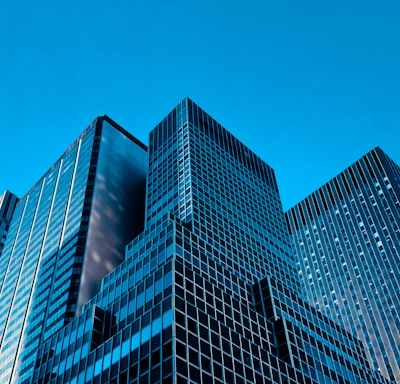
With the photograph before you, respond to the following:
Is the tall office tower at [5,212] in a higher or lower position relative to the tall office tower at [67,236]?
higher

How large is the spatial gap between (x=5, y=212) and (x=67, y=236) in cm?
7136

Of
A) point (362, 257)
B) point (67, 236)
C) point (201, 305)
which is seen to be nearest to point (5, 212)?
point (67, 236)

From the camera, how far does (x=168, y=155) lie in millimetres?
138375

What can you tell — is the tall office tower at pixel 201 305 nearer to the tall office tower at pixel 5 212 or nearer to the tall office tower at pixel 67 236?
the tall office tower at pixel 67 236

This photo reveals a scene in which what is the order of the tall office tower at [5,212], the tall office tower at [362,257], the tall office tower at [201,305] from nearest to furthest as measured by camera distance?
the tall office tower at [201,305] < the tall office tower at [362,257] < the tall office tower at [5,212]

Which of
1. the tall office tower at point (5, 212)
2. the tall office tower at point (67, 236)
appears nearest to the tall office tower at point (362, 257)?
the tall office tower at point (67, 236)

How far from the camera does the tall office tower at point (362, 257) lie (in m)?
151

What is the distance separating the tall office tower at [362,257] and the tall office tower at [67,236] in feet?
220

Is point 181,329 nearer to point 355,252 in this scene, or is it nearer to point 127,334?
point 127,334

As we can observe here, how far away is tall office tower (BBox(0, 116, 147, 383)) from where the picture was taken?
11350 centimetres

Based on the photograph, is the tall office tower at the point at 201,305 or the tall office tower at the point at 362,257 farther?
the tall office tower at the point at 362,257

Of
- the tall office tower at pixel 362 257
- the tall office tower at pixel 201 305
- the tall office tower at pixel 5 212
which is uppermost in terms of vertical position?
the tall office tower at pixel 5 212

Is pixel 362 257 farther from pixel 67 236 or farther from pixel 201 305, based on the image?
pixel 201 305

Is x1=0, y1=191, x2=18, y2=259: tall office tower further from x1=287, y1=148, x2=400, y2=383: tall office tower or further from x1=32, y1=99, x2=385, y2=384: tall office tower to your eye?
x1=287, y1=148, x2=400, y2=383: tall office tower
